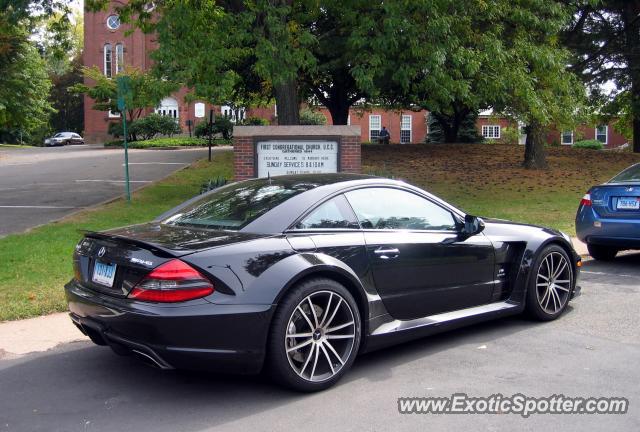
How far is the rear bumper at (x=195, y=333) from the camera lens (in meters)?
4.04

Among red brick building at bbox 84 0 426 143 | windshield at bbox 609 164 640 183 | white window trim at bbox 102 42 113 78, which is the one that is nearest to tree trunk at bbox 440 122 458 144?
red brick building at bbox 84 0 426 143

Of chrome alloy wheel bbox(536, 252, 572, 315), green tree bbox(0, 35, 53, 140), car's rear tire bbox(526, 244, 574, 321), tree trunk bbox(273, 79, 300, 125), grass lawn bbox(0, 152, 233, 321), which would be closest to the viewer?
car's rear tire bbox(526, 244, 574, 321)

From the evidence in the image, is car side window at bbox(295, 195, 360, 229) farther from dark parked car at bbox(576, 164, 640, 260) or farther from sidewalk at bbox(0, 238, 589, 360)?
dark parked car at bbox(576, 164, 640, 260)

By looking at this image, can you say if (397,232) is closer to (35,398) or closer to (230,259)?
(230,259)

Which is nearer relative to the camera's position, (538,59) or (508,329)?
(508,329)

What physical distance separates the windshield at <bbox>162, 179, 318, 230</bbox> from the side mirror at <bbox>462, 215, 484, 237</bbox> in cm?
136

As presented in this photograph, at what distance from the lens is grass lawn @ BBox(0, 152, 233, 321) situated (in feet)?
21.9

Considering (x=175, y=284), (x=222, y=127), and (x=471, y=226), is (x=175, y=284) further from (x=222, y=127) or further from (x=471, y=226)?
(x=222, y=127)

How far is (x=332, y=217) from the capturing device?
4926 millimetres

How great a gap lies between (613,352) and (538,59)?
37.6ft

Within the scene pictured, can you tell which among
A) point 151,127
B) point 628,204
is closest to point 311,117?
point 151,127

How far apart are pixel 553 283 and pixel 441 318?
1535 millimetres

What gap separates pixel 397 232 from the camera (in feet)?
17.0

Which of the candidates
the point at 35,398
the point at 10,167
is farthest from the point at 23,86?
the point at 35,398
